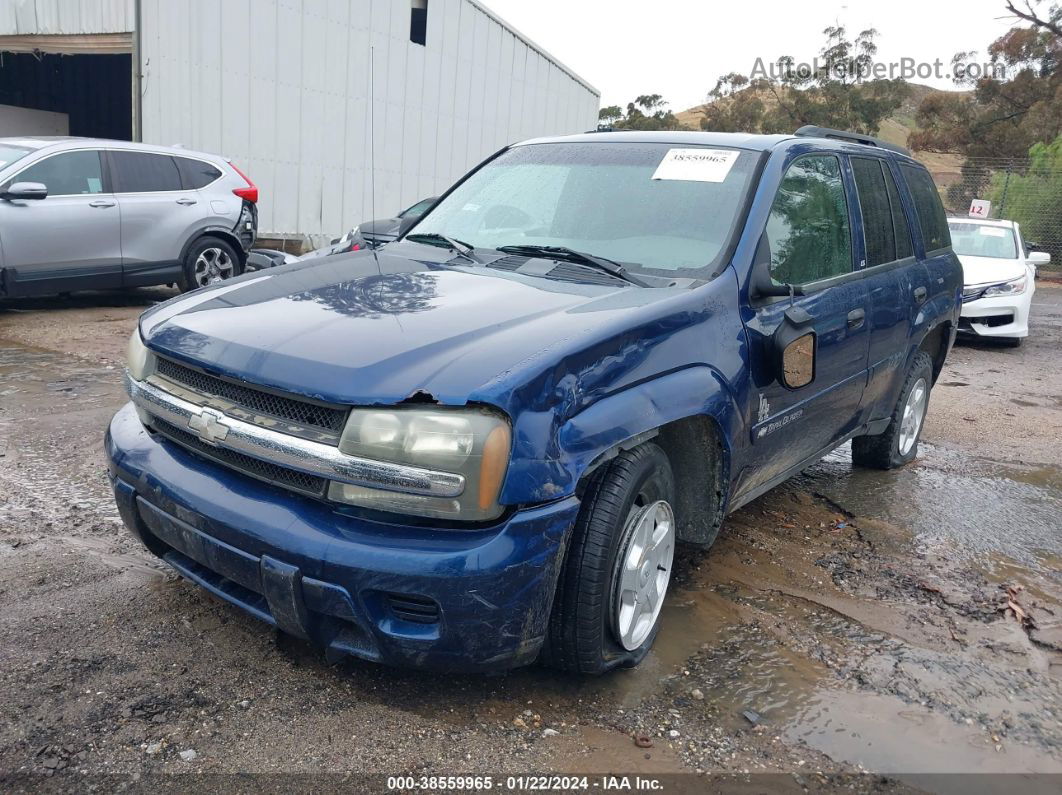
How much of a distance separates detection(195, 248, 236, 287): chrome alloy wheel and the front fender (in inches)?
305

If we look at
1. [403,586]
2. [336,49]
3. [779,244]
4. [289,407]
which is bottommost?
[403,586]

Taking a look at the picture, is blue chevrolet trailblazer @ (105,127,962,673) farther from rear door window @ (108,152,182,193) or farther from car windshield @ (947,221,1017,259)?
A: car windshield @ (947,221,1017,259)

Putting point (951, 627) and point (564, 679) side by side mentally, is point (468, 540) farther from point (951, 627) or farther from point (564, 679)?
point (951, 627)

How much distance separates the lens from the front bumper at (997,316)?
33.6ft

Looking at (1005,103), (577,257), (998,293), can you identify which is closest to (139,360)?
(577,257)

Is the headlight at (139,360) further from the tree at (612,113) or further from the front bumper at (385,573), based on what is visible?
the tree at (612,113)

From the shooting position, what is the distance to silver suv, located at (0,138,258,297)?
8133mm

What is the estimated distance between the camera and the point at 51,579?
326 centimetres

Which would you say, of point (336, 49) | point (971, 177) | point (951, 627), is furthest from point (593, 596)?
point (971, 177)

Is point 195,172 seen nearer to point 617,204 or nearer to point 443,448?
point 617,204

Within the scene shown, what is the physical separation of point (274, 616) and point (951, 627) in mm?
2534

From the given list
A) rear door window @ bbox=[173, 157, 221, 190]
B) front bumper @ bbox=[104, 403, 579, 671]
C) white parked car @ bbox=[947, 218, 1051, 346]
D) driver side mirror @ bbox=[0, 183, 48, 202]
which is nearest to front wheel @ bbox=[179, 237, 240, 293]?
rear door window @ bbox=[173, 157, 221, 190]

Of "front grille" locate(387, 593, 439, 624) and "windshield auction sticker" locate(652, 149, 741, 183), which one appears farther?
"windshield auction sticker" locate(652, 149, 741, 183)

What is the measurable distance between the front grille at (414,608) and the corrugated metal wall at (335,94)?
11.0m
